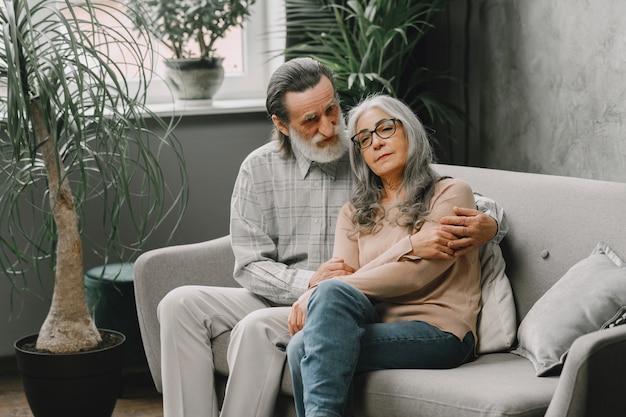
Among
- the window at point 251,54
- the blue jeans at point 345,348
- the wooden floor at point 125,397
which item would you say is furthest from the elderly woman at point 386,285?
the window at point 251,54

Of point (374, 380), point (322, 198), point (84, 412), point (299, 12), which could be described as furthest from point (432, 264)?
point (299, 12)

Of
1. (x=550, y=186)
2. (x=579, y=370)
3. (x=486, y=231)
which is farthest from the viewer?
(x=550, y=186)

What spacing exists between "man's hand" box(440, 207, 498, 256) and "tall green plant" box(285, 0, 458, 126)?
1155 mm

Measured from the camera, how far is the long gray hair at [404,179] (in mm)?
2600

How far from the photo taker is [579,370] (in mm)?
1948

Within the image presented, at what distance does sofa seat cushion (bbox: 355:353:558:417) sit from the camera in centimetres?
209

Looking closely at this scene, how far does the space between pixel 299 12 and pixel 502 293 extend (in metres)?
1.91

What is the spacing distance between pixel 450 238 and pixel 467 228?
5 centimetres

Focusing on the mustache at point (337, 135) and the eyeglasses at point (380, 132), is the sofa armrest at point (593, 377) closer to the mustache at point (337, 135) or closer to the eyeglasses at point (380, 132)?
the eyeglasses at point (380, 132)

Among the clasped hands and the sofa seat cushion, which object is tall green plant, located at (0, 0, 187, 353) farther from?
the sofa seat cushion

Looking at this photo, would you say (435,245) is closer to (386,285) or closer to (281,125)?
(386,285)

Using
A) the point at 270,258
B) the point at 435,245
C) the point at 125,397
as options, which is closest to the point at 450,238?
the point at 435,245

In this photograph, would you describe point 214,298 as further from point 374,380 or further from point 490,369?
point 490,369

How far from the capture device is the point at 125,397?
360cm
